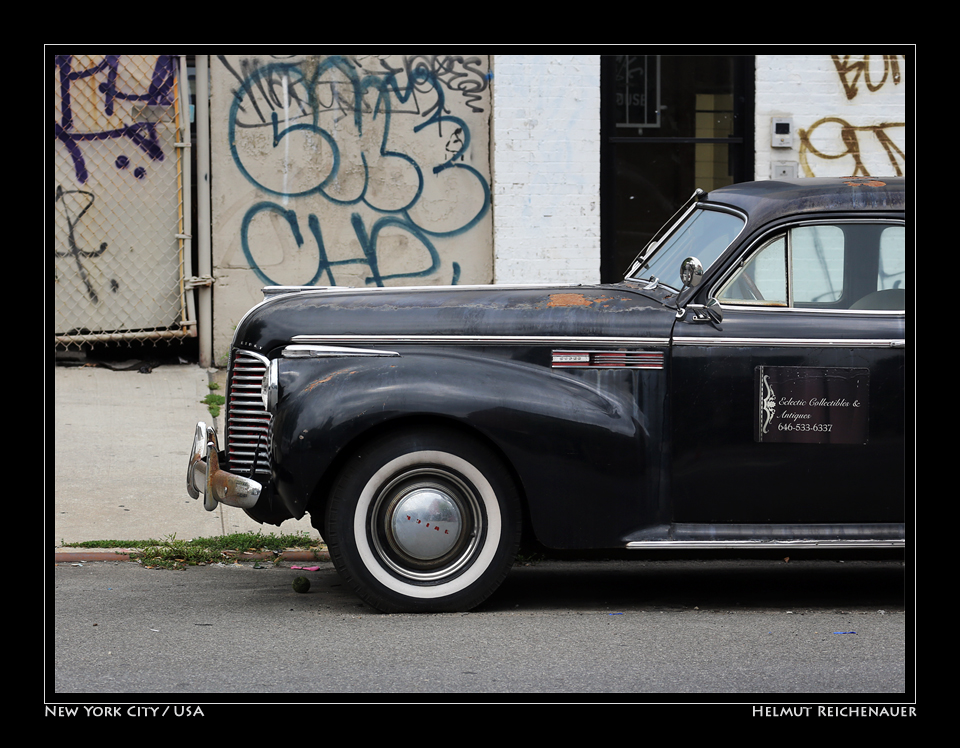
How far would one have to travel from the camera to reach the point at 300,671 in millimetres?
4160

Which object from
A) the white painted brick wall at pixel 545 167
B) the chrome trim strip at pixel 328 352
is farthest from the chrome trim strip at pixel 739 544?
the white painted brick wall at pixel 545 167

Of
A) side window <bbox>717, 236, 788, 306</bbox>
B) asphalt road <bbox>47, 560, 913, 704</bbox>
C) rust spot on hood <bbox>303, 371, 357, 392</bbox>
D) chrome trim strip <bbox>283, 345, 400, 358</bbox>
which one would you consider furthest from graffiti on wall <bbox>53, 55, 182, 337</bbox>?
side window <bbox>717, 236, 788, 306</bbox>

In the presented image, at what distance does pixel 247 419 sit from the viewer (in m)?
5.23

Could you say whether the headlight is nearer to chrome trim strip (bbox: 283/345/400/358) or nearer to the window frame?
chrome trim strip (bbox: 283/345/400/358)

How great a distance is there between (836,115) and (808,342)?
6.06 m

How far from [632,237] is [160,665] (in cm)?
713

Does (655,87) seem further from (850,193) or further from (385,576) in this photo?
(385,576)

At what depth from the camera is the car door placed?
4.96 meters

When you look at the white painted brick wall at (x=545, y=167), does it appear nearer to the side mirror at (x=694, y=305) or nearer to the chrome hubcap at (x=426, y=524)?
the side mirror at (x=694, y=305)

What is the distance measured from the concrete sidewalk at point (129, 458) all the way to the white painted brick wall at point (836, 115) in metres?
5.40

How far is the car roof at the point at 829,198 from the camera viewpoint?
515 centimetres

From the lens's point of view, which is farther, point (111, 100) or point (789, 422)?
point (111, 100)

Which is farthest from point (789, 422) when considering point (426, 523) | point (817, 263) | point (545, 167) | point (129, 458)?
point (545, 167)

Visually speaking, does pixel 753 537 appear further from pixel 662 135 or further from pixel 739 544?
pixel 662 135
